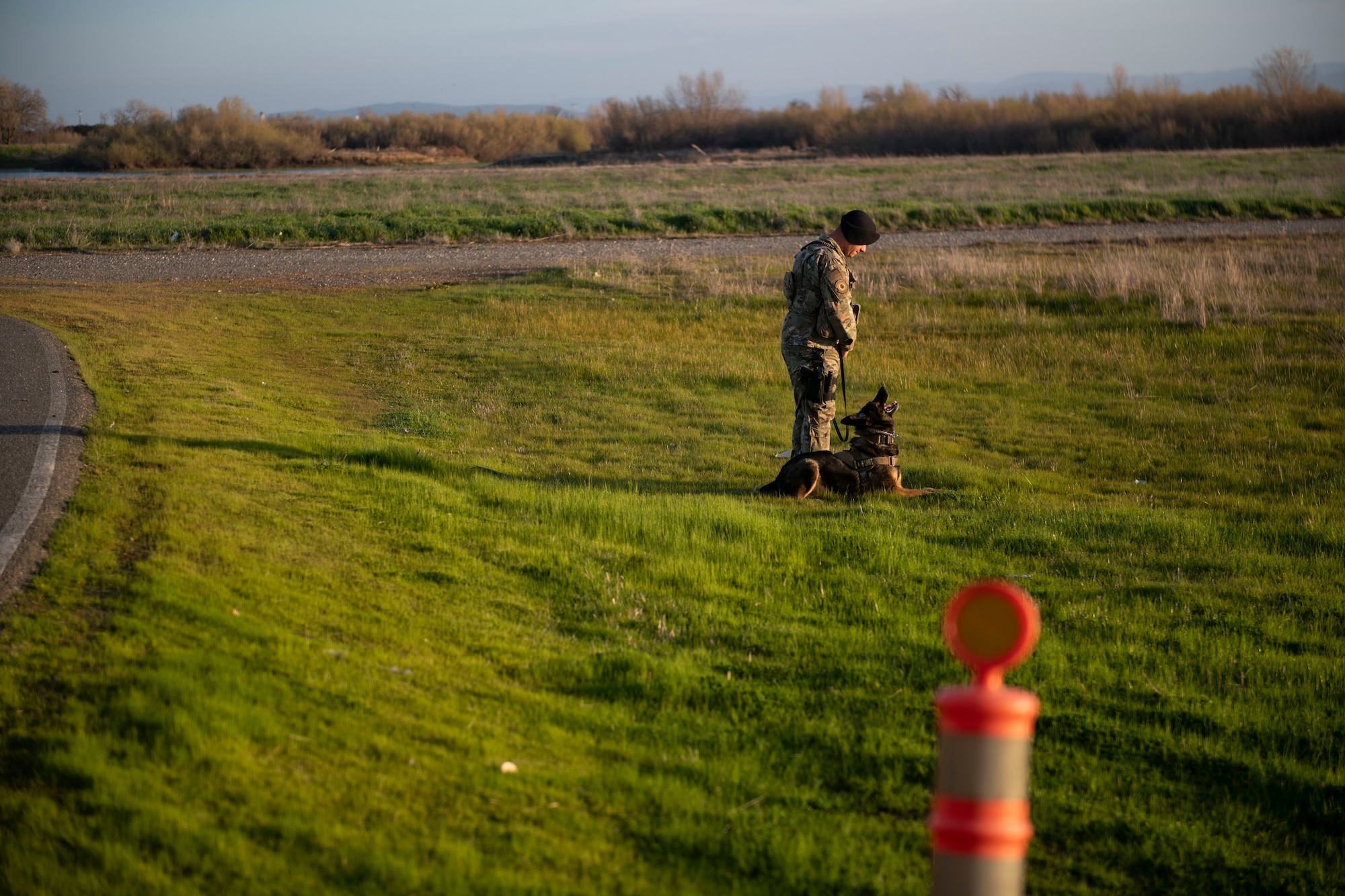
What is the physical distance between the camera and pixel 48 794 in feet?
10.7

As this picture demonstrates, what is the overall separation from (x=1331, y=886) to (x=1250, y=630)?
2.62 meters

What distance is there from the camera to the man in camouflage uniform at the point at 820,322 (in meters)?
8.62

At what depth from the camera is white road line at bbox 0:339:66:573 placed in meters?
5.29

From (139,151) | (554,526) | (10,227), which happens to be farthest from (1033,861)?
(139,151)

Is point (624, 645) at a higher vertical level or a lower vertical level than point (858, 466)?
lower

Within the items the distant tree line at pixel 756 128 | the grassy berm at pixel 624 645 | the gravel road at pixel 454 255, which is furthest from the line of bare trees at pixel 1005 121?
the grassy berm at pixel 624 645

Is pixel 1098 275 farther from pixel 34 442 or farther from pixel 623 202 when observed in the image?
pixel 623 202

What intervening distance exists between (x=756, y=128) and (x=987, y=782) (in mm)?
83633

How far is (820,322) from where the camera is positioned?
8.91 meters

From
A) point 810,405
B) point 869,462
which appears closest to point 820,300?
point 810,405

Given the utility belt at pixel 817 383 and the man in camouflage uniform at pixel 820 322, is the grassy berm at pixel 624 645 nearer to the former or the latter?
the man in camouflage uniform at pixel 820 322

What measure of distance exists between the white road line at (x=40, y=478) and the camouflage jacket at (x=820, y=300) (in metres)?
5.78

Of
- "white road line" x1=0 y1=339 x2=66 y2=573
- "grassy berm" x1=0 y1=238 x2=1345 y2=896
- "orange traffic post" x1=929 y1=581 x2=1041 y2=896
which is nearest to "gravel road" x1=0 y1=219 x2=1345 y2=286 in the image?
"grassy berm" x1=0 y1=238 x2=1345 y2=896

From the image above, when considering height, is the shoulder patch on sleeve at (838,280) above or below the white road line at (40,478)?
above
